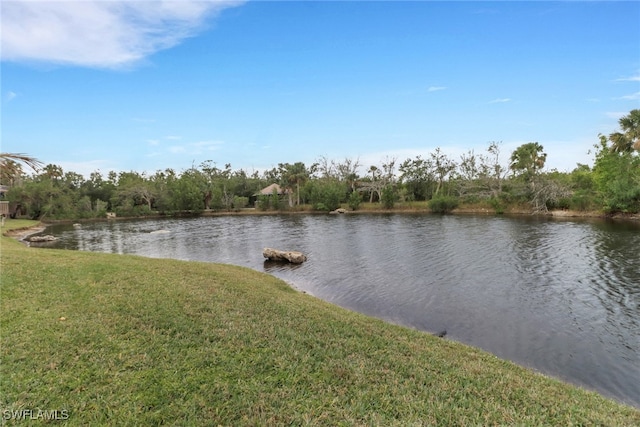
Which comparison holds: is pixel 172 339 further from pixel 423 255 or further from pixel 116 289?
pixel 423 255

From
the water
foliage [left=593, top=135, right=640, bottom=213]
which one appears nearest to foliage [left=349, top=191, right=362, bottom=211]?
the water

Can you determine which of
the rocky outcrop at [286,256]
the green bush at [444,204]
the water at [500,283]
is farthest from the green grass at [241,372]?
the green bush at [444,204]

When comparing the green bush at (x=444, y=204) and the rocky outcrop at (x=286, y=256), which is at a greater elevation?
the green bush at (x=444, y=204)

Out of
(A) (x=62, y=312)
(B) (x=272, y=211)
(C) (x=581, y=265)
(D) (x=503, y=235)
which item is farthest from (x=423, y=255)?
(B) (x=272, y=211)

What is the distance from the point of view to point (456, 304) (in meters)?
10.9

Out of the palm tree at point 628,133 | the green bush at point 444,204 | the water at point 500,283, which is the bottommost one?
the water at point 500,283

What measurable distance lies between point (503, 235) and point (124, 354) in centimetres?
2664

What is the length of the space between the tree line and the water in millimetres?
14451

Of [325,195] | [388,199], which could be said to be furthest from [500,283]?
[325,195]

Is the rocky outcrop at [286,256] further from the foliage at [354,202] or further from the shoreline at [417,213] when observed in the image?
the foliage at [354,202]

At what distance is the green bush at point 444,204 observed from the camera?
48062 millimetres

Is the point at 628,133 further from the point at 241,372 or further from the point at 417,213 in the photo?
the point at 241,372

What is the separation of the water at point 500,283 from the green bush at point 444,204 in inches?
814

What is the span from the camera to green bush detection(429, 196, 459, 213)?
48062 millimetres
